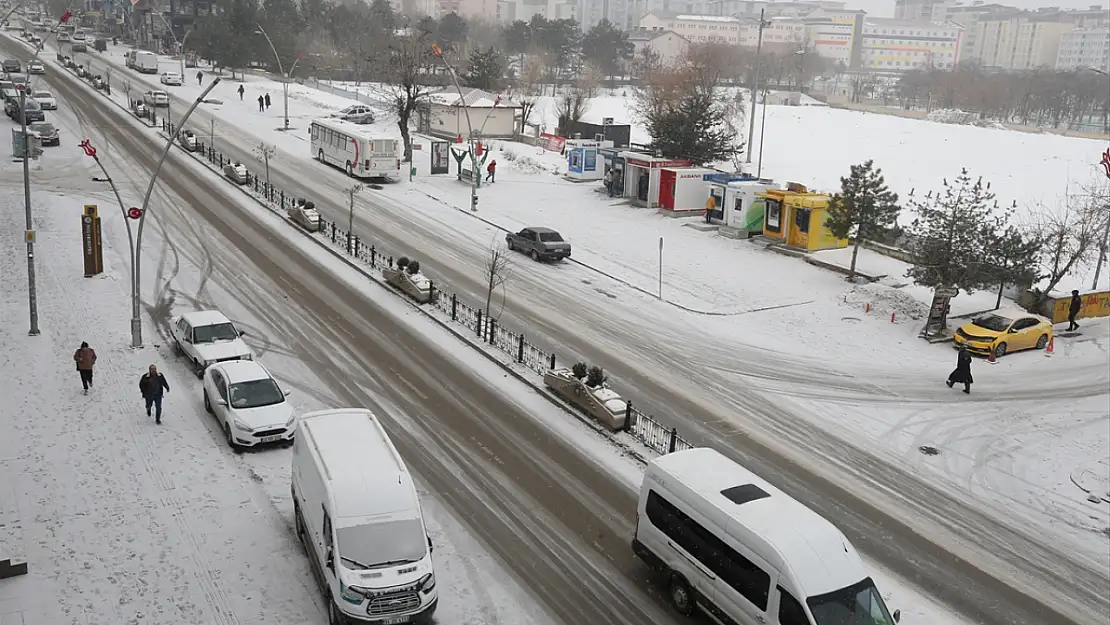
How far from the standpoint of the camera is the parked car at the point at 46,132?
57.3 meters

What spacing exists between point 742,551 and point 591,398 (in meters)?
9.43

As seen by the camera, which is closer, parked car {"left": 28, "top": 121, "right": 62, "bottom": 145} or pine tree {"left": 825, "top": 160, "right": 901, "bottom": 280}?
pine tree {"left": 825, "top": 160, "right": 901, "bottom": 280}

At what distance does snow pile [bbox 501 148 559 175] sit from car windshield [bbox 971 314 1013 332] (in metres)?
33.1

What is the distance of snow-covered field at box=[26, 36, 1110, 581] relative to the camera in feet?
74.0

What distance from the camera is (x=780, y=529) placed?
1382 cm

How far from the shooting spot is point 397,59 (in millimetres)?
64188

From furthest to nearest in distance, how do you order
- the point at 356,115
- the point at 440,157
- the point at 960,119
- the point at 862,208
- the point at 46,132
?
the point at 960,119 < the point at 356,115 < the point at 46,132 < the point at 440,157 < the point at 862,208

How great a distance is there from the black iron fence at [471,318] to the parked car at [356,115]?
2368 cm

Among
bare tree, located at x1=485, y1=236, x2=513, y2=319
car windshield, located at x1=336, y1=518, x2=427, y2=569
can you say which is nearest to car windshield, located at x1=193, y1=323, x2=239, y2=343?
bare tree, located at x1=485, y1=236, x2=513, y2=319

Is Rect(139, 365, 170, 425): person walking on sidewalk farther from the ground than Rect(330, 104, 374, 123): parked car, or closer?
closer

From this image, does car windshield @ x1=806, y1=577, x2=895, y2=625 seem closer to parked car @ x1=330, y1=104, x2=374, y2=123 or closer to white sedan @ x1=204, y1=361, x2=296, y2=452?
white sedan @ x1=204, y1=361, x2=296, y2=452

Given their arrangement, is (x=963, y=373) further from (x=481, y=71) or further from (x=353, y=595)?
(x=481, y=71)

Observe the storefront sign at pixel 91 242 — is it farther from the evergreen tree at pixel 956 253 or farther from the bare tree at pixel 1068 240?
the bare tree at pixel 1068 240

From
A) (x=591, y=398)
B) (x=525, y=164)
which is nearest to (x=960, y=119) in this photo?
(x=525, y=164)
